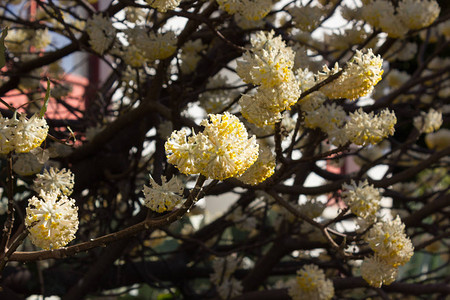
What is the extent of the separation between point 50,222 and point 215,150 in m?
0.22

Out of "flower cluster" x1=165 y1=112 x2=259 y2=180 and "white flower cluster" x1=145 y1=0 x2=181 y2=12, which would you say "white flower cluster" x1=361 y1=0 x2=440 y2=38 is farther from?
"flower cluster" x1=165 y1=112 x2=259 y2=180

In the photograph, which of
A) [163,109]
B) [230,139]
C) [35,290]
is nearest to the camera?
[230,139]

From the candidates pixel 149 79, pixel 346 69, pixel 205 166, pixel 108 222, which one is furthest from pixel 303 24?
pixel 205 166

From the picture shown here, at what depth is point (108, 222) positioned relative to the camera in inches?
66.7

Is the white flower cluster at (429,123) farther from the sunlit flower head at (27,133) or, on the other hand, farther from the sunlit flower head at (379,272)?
the sunlit flower head at (27,133)

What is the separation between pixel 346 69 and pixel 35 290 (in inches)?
47.0

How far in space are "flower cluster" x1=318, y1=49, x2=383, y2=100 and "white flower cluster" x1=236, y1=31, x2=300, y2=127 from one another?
10cm

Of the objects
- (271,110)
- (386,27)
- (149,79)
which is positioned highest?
(149,79)

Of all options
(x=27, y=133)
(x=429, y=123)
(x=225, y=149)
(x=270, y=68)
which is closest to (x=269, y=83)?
(x=270, y=68)

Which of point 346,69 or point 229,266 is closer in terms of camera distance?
point 346,69

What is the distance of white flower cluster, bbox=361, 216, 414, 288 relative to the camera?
3.21ft

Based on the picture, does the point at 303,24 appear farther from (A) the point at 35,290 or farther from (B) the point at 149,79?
(A) the point at 35,290

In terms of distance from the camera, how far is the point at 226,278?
1.83 metres

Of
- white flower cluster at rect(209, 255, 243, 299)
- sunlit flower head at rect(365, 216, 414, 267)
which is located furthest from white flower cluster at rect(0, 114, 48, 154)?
white flower cluster at rect(209, 255, 243, 299)
